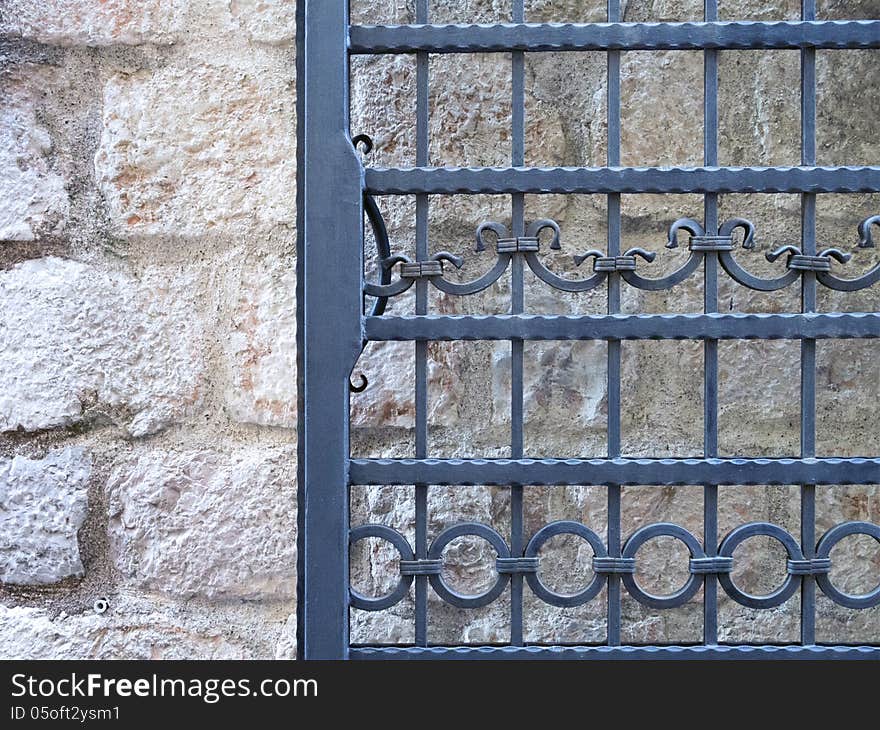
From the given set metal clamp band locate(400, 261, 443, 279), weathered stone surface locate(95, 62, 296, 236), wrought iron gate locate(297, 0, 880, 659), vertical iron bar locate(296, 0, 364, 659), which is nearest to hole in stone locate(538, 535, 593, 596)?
wrought iron gate locate(297, 0, 880, 659)

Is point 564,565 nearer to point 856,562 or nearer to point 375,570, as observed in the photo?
point 375,570

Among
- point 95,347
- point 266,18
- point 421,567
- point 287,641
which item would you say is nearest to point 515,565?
point 421,567

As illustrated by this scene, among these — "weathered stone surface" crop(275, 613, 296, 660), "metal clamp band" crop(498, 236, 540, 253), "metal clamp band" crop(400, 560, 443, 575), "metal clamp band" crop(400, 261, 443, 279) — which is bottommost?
"weathered stone surface" crop(275, 613, 296, 660)

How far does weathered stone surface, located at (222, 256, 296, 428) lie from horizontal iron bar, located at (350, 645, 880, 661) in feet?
0.99

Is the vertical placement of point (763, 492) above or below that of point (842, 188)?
below

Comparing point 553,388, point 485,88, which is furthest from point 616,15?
point 553,388

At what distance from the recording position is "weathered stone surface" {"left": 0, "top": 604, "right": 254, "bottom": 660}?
3.09ft

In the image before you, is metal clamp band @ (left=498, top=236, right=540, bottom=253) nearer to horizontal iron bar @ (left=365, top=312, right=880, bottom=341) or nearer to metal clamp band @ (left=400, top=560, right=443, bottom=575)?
horizontal iron bar @ (left=365, top=312, right=880, bottom=341)

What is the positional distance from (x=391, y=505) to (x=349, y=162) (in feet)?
1.36

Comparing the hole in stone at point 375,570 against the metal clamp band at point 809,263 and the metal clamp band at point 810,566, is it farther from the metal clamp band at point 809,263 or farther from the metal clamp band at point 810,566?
the metal clamp band at point 809,263

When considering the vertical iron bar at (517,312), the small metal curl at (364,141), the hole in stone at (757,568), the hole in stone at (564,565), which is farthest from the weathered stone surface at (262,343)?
the hole in stone at (757,568)

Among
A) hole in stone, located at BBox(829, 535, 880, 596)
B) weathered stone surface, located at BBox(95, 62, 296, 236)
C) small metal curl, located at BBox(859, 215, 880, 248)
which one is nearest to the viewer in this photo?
small metal curl, located at BBox(859, 215, 880, 248)

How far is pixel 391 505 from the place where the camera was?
3.34 ft

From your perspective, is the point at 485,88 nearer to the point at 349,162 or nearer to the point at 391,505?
the point at 349,162
